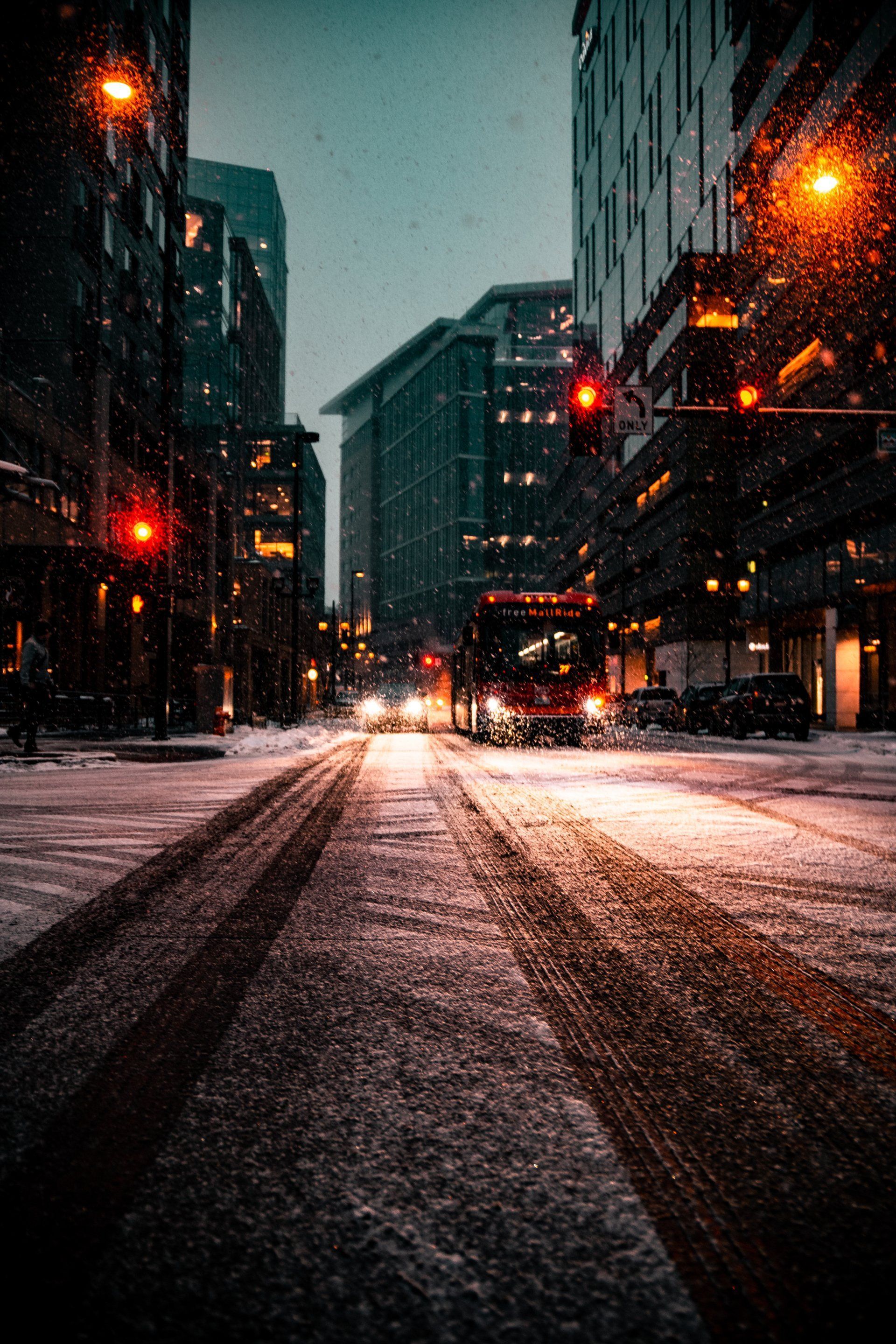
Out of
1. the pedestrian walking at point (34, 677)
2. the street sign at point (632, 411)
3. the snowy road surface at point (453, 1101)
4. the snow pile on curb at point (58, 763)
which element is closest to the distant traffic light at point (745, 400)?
the street sign at point (632, 411)

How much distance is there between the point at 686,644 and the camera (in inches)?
2221

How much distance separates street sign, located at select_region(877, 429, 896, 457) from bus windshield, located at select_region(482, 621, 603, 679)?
28.2ft

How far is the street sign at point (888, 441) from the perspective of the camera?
1510 cm

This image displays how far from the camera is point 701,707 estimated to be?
32438 mm

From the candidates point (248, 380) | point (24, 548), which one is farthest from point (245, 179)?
point (24, 548)

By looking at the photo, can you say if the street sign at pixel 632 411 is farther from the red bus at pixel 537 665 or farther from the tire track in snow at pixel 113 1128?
the tire track in snow at pixel 113 1128

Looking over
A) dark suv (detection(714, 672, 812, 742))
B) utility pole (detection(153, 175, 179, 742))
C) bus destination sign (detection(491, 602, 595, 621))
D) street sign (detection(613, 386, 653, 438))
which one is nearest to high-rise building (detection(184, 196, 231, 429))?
utility pole (detection(153, 175, 179, 742))

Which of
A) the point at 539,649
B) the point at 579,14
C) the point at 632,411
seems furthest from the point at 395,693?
the point at 579,14

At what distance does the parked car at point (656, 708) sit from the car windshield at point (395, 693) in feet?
38.7

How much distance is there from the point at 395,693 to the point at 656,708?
13.9 metres

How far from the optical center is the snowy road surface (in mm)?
1607

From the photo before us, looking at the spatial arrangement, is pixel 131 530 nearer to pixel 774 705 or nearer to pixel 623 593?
pixel 774 705

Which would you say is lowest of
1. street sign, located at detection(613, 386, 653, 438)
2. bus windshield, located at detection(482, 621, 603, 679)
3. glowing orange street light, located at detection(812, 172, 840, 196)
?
bus windshield, located at detection(482, 621, 603, 679)

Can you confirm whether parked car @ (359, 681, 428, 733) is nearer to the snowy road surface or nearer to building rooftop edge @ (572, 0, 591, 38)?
the snowy road surface
